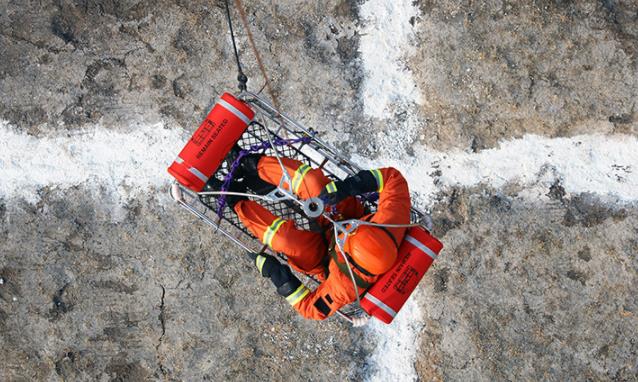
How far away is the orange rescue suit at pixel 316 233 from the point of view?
3881 mm

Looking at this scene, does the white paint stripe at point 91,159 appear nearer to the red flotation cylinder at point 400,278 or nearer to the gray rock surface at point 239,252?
the gray rock surface at point 239,252

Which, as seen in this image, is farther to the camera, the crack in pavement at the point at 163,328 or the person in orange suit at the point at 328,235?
the crack in pavement at the point at 163,328

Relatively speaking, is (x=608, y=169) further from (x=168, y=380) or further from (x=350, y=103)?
(x=168, y=380)

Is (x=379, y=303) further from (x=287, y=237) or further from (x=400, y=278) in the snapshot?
(x=287, y=237)

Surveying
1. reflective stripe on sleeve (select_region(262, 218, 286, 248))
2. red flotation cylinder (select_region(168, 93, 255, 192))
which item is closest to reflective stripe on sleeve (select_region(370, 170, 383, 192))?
reflective stripe on sleeve (select_region(262, 218, 286, 248))

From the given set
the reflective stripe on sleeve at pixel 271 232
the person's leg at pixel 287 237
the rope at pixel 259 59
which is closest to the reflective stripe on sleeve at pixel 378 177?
the person's leg at pixel 287 237

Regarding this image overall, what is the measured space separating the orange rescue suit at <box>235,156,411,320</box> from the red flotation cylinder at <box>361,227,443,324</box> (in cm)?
10

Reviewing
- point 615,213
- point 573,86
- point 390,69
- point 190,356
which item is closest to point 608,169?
point 615,213

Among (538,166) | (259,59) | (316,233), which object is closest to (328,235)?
(316,233)

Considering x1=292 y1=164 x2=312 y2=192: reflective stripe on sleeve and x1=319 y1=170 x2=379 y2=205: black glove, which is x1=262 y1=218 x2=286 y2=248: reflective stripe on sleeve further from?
x1=319 y1=170 x2=379 y2=205: black glove

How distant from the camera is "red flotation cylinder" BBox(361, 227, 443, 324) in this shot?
12.9 feet

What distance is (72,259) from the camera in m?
5.11

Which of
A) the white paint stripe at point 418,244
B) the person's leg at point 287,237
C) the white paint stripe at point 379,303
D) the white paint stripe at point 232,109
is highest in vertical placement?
the white paint stripe at point 418,244

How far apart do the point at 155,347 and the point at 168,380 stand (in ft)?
1.08
